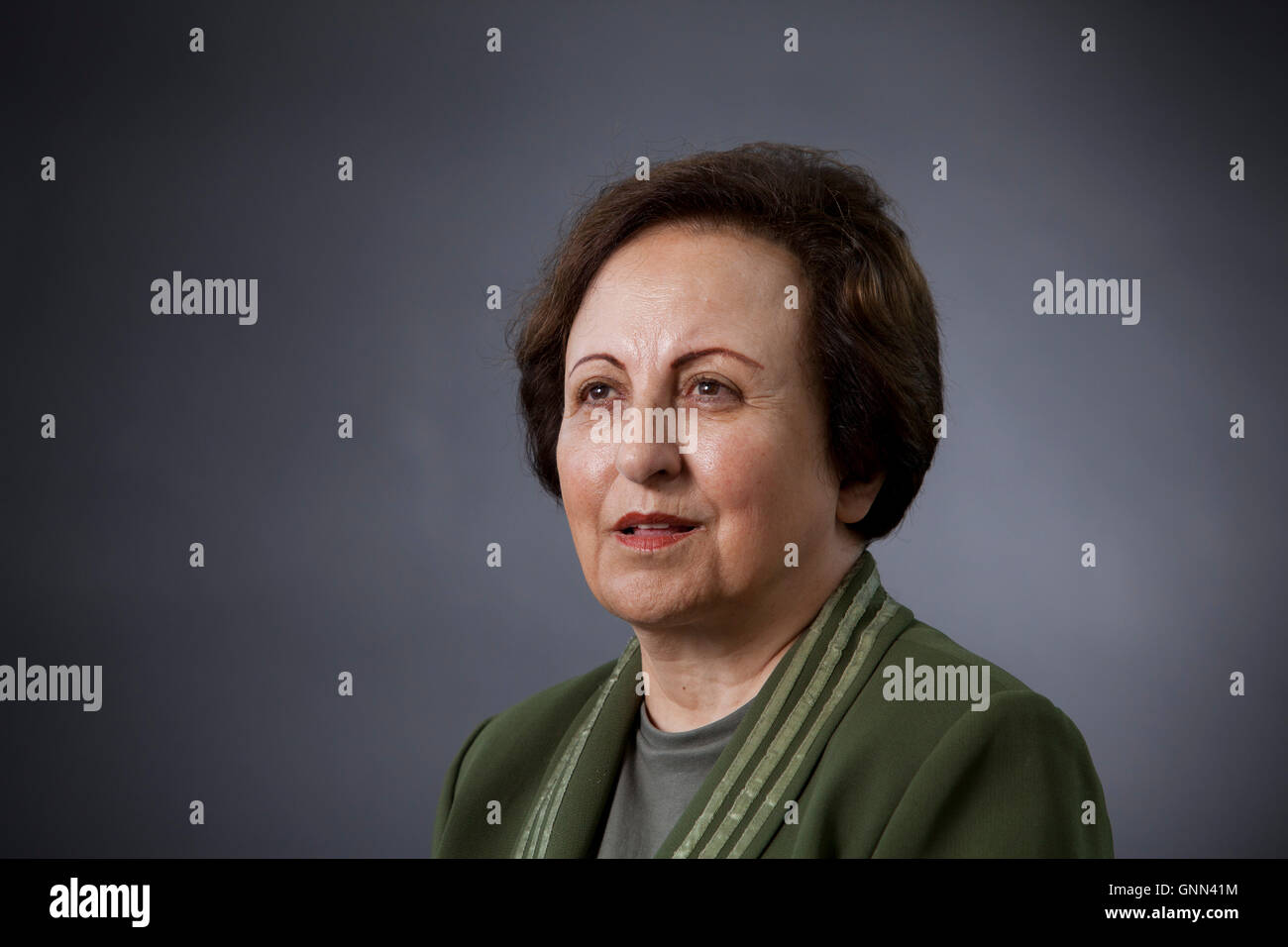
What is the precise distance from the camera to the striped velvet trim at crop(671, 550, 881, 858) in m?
2.23

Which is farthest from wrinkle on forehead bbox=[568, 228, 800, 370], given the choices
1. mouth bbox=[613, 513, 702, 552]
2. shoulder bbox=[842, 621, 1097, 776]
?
shoulder bbox=[842, 621, 1097, 776]

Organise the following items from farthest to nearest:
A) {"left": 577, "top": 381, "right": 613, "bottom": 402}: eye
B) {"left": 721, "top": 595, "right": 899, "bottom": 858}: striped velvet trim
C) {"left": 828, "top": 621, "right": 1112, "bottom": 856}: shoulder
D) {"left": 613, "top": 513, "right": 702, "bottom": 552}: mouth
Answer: {"left": 577, "top": 381, "right": 613, "bottom": 402}: eye, {"left": 613, "top": 513, "right": 702, "bottom": 552}: mouth, {"left": 721, "top": 595, "right": 899, "bottom": 858}: striped velvet trim, {"left": 828, "top": 621, "right": 1112, "bottom": 856}: shoulder

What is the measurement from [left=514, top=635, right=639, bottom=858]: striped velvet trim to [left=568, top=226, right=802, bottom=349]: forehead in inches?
27.6

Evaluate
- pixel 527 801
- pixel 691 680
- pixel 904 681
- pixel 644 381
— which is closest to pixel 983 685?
pixel 904 681

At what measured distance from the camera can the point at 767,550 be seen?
2330 mm

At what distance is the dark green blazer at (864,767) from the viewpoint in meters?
2.06

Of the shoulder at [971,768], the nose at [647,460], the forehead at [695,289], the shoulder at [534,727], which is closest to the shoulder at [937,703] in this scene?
the shoulder at [971,768]

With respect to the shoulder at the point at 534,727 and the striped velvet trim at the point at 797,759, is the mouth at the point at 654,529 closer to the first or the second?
the striped velvet trim at the point at 797,759

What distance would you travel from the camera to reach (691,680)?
2.48 metres

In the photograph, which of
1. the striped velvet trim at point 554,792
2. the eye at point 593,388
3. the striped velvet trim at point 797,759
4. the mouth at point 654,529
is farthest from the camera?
the striped velvet trim at point 554,792

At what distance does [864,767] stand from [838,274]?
87cm

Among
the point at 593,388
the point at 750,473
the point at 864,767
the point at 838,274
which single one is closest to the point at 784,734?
the point at 864,767

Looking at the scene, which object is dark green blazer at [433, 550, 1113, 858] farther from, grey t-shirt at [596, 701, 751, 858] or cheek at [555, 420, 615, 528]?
cheek at [555, 420, 615, 528]

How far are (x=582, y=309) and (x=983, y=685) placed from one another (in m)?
0.99
